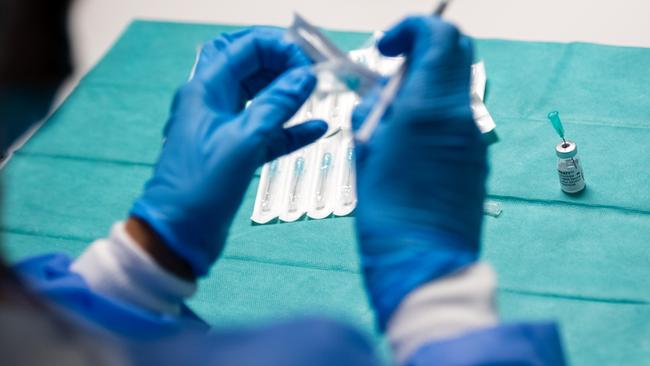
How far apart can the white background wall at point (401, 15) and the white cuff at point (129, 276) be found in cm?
86

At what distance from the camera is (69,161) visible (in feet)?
6.39

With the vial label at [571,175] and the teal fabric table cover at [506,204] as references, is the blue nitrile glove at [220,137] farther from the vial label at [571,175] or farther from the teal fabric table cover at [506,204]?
the vial label at [571,175]

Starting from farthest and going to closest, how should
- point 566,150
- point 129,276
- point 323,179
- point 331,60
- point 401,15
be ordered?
point 401,15 < point 323,179 < point 566,150 < point 331,60 < point 129,276

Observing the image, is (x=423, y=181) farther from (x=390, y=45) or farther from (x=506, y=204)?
(x=506, y=204)

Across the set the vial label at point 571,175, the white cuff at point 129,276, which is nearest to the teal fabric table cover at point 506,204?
the vial label at point 571,175

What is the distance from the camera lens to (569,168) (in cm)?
159

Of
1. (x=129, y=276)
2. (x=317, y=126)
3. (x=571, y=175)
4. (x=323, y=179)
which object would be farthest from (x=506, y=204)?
(x=129, y=276)

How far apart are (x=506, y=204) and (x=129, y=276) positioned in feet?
2.55

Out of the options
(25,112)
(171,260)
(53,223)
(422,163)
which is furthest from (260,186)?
(25,112)

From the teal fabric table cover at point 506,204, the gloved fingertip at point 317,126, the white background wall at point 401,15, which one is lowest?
the white background wall at point 401,15

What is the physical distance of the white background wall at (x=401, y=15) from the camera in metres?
2.09

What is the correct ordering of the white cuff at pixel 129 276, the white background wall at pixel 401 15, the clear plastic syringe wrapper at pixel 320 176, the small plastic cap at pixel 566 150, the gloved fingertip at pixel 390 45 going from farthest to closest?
the white background wall at pixel 401 15 < the clear plastic syringe wrapper at pixel 320 176 < the small plastic cap at pixel 566 150 < the gloved fingertip at pixel 390 45 < the white cuff at pixel 129 276

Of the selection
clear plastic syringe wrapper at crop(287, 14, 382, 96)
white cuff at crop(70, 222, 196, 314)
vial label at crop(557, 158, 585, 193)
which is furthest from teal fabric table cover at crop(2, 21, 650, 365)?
clear plastic syringe wrapper at crop(287, 14, 382, 96)

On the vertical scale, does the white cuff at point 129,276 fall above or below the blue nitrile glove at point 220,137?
below
